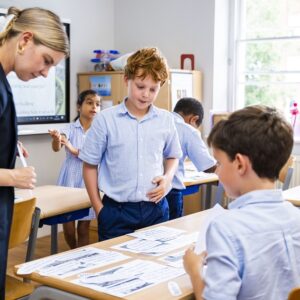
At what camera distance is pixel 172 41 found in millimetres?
5297

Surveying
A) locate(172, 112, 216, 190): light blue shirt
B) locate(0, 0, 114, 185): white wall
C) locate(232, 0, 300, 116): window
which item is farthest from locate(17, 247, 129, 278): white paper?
locate(232, 0, 300, 116): window

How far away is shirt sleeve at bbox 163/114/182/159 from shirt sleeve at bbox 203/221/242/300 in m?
1.14

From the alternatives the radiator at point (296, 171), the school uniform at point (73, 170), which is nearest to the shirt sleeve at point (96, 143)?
the school uniform at point (73, 170)

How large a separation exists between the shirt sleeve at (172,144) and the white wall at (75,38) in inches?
99.2

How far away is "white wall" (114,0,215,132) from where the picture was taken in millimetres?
5121

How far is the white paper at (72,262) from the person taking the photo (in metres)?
1.55

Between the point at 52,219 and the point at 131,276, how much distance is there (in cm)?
137

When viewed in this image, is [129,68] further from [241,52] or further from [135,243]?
[241,52]

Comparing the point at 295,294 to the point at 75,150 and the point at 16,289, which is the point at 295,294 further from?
the point at 75,150

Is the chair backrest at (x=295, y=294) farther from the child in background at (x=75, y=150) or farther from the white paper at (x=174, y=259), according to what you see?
the child in background at (x=75, y=150)

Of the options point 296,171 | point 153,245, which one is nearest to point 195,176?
point 296,171

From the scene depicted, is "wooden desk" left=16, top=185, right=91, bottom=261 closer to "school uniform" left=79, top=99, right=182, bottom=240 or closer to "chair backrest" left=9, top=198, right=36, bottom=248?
"chair backrest" left=9, top=198, right=36, bottom=248

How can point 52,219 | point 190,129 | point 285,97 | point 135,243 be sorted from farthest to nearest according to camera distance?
1. point 285,97
2. point 190,129
3. point 52,219
4. point 135,243

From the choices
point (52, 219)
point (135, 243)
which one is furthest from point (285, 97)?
point (135, 243)
